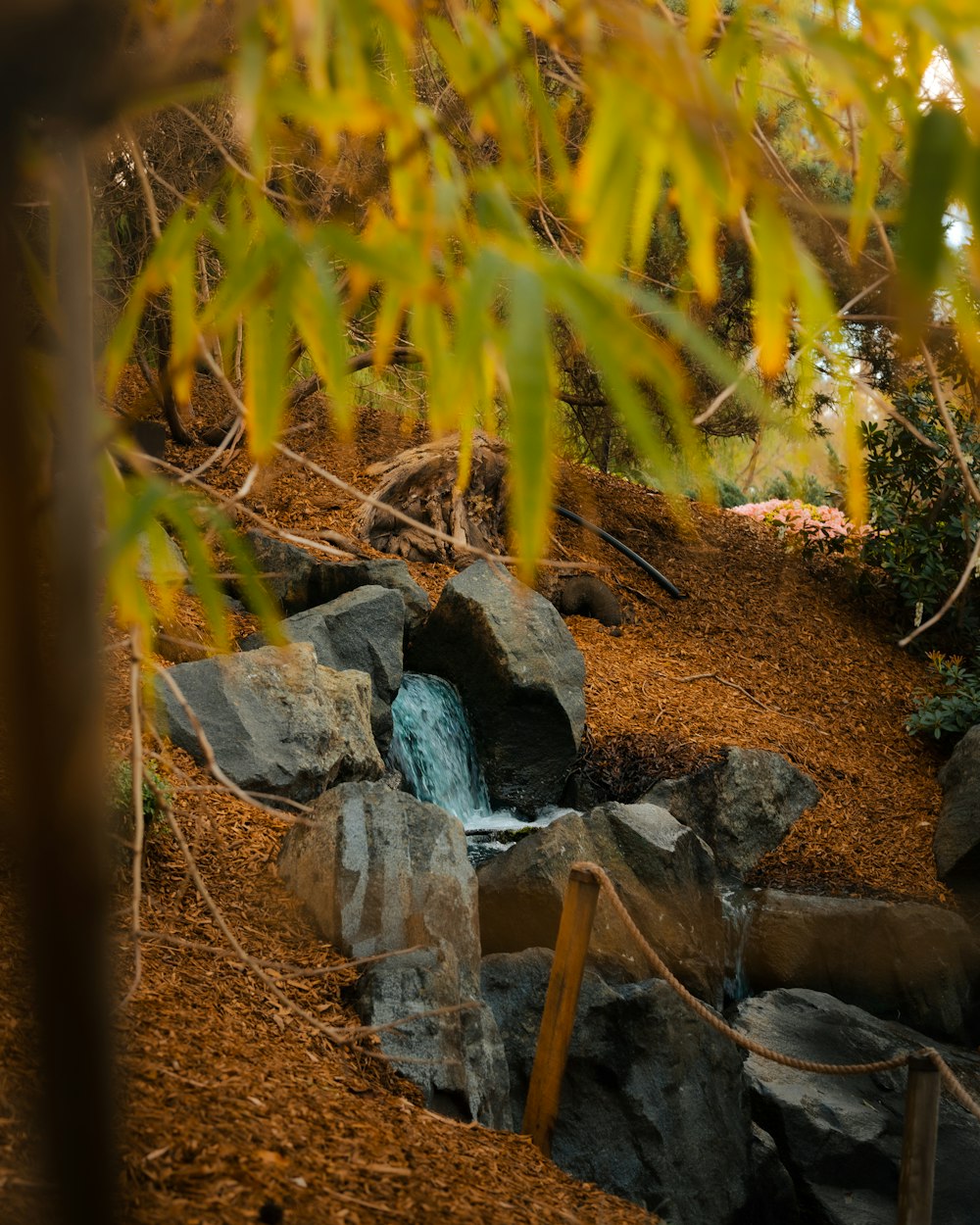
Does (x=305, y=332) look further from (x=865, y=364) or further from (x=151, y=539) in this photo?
(x=865, y=364)

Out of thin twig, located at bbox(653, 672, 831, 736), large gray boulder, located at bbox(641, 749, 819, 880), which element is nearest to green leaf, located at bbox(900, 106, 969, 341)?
large gray boulder, located at bbox(641, 749, 819, 880)

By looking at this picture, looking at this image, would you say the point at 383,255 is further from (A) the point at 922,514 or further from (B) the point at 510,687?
(A) the point at 922,514

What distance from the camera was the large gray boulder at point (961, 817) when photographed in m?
6.68

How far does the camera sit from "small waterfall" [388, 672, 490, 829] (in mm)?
6590

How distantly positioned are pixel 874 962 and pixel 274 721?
11.2 ft

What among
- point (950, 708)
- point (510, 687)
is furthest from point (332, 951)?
point (950, 708)

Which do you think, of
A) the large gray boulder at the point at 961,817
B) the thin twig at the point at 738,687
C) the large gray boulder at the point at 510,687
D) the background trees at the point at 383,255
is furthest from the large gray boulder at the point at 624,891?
the background trees at the point at 383,255

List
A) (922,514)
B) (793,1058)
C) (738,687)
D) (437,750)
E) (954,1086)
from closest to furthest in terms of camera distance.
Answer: (954,1086) < (793,1058) < (437,750) < (738,687) < (922,514)

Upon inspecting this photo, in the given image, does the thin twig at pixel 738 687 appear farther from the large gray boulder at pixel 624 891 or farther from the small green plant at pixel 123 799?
the small green plant at pixel 123 799

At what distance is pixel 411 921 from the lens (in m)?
3.62

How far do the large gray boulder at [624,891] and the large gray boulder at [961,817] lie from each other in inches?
85.6

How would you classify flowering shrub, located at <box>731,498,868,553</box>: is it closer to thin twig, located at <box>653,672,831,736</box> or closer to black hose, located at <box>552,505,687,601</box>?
black hose, located at <box>552,505,687,601</box>

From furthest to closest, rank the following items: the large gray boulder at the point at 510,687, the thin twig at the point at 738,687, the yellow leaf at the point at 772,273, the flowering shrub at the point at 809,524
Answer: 1. the flowering shrub at the point at 809,524
2. the thin twig at the point at 738,687
3. the large gray boulder at the point at 510,687
4. the yellow leaf at the point at 772,273

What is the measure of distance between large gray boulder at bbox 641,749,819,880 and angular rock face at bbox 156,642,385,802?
217 centimetres
